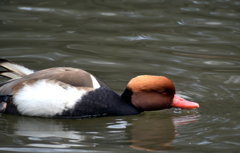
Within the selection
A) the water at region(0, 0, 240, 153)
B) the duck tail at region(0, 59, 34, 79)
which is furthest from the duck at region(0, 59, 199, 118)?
the duck tail at region(0, 59, 34, 79)

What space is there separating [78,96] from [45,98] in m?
0.35

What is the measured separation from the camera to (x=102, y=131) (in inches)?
255

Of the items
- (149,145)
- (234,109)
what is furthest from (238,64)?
(149,145)

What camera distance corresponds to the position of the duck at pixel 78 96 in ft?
22.1

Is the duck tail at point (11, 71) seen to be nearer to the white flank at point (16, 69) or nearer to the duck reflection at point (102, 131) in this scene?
the white flank at point (16, 69)

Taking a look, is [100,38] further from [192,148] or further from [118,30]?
[192,148]

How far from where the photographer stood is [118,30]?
35.8 ft

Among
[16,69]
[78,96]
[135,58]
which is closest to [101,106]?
[78,96]

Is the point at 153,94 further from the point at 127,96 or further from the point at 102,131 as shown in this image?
the point at 102,131

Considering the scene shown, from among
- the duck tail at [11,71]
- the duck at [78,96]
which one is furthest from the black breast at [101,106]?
the duck tail at [11,71]

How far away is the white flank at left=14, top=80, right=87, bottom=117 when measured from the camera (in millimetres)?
6719

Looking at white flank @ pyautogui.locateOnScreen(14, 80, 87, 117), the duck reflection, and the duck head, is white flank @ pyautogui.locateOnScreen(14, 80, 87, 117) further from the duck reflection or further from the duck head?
the duck head

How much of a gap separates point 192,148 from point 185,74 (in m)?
2.75

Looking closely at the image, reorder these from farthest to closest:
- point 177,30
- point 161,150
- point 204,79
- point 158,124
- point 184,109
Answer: point 177,30
point 204,79
point 184,109
point 158,124
point 161,150
